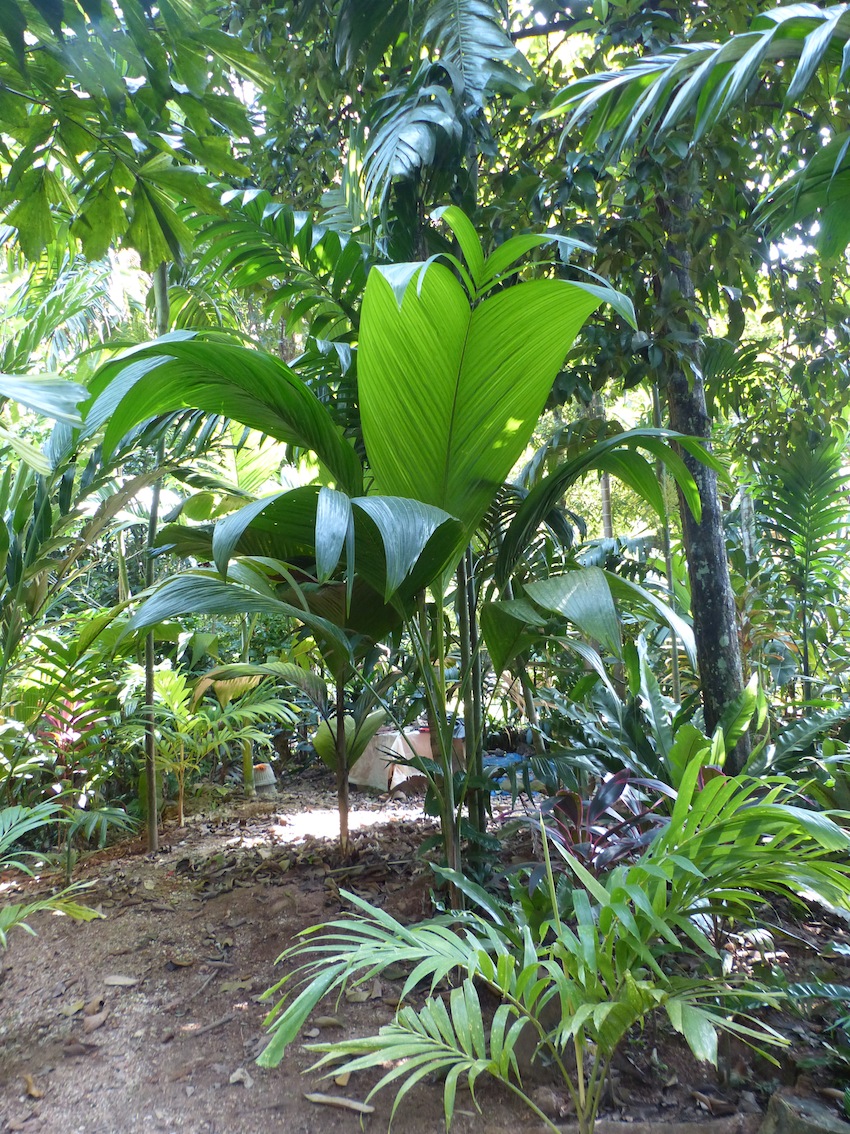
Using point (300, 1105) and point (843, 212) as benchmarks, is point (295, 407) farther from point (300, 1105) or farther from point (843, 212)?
point (300, 1105)

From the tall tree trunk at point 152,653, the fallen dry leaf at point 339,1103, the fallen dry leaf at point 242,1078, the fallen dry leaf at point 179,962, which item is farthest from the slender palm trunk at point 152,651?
the fallen dry leaf at point 339,1103

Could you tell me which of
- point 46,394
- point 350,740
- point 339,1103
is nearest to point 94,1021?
point 339,1103

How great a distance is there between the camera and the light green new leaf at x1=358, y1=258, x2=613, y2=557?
1564 millimetres

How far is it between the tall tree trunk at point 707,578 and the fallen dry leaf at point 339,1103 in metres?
1.59

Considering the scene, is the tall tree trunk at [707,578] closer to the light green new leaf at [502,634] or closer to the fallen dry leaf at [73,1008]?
the light green new leaf at [502,634]

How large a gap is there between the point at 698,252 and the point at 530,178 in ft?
1.96

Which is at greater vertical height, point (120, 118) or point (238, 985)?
point (120, 118)

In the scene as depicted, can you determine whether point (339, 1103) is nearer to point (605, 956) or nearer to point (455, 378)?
point (605, 956)

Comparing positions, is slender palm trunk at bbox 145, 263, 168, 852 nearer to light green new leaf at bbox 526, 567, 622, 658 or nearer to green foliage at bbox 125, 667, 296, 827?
green foliage at bbox 125, 667, 296, 827

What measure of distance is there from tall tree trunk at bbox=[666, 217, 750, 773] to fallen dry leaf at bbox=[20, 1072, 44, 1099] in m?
2.09

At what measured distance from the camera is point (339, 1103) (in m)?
1.44

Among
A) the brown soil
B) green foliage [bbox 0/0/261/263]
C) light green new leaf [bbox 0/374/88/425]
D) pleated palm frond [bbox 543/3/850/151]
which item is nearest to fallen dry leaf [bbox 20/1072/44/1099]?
the brown soil

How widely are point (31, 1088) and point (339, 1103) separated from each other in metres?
0.65

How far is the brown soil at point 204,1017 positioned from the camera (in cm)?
143
